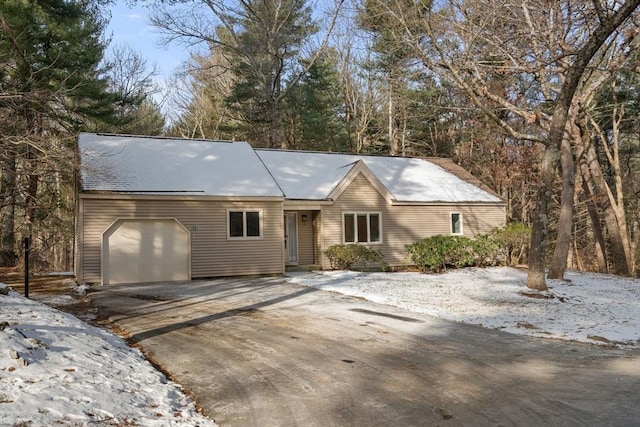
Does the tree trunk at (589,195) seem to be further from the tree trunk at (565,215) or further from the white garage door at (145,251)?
the white garage door at (145,251)

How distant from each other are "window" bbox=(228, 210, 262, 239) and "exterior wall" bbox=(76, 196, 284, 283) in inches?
7.2

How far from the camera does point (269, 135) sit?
97.2 feet

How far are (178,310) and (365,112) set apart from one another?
25307mm

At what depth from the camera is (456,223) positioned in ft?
70.5

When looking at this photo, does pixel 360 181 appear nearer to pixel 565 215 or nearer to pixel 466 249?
pixel 466 249

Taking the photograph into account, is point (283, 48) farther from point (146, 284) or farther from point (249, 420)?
point (249, 420)

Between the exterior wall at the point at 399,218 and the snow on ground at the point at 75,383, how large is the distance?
1311cm

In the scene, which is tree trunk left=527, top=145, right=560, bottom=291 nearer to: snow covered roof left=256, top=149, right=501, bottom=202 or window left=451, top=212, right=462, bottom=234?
snow covered roof left=256, top=149, right=501, bottom=202

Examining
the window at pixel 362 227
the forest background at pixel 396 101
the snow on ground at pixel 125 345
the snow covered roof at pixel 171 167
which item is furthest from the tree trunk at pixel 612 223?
the snow covered roof at pixel 171 167

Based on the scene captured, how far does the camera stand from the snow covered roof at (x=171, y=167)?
15.7m

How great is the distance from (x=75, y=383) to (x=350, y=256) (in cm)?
1388

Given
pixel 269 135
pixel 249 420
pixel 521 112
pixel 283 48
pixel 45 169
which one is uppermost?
pixel 283 48

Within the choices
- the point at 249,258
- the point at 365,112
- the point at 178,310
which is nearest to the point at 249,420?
the point at 178,310

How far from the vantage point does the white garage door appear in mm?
14914
